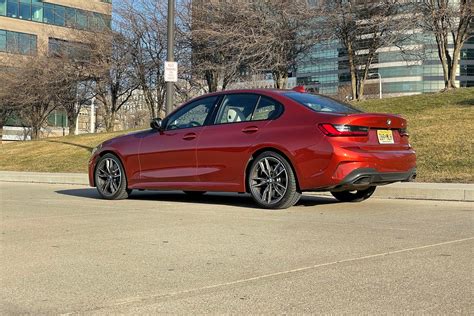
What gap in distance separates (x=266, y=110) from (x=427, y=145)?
723cm

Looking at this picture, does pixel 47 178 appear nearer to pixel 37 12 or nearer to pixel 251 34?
pixel 251 34

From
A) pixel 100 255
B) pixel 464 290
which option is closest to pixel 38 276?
pixel 100 255

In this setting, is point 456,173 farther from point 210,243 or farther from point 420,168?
point 210,243

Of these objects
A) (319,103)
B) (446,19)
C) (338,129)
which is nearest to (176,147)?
(319,103)

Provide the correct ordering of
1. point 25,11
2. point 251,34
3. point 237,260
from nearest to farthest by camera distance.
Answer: point 237,260 → point 251,34 → point 25,11

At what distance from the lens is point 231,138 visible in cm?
799

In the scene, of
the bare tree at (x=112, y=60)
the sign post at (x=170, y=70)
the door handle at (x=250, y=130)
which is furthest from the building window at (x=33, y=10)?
the door handle at (x=250, y=130)

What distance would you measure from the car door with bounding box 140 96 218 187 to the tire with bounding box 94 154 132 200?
1.79 ft

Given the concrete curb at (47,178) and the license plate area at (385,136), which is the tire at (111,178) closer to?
the license plate area at (385,136)

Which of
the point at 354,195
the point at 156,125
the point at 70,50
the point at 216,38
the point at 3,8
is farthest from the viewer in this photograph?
the point at 3,8

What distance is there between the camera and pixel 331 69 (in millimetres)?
86812

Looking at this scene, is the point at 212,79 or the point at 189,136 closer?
the point at 189,136

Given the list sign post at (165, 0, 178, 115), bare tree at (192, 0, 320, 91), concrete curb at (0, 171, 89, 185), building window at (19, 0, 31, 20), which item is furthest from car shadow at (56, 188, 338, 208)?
building window at (19, 0, 31, 20)

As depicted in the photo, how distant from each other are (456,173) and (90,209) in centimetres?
746
